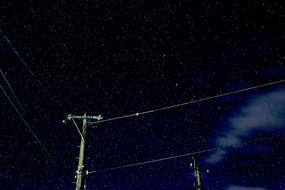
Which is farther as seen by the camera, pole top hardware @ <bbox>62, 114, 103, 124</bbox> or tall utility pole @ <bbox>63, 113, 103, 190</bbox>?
pole top hardware @ <bbox>62, 114, 103, 124</bbox>

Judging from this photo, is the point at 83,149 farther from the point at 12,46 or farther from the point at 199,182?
the point at 199,182

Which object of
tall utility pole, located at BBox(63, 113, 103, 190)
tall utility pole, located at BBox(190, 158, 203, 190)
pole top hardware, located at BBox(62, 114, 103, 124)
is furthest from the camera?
tall utility pole, located at BBox(190, 158, 203, 190)

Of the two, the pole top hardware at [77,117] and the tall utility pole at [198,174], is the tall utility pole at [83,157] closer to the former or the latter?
the pole top hardware at [77,117]

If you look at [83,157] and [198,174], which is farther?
[198,174]

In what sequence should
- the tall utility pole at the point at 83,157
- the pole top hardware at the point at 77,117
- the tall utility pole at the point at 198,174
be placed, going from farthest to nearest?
the tall utility pole at the point at 198,174 → the pole top hardware at the point at 77,117 → the tall utility pole at the point at 83,157

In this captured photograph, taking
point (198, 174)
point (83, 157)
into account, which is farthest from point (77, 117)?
Result: point (198, 174)

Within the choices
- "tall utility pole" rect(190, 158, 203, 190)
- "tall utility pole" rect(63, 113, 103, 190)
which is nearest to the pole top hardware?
"tall utility pole" rect(63, 113, 103, 190)

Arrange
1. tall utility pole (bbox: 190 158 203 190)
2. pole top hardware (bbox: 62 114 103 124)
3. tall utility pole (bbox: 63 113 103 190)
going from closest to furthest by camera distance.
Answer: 1. tall utility pole (bbox: 63 113 103 190)
2. pole top hardware (bbox: 62 114 103 124)
3. tall utility pole (bbox: 190 158 203 190)

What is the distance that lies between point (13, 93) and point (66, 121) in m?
4.78

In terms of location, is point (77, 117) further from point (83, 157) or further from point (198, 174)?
point (198, 174)

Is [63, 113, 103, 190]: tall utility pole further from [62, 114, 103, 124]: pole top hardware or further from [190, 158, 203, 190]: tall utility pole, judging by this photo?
[190, 158, 203, 190]: tall utility pole

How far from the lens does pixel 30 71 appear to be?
9.13 m

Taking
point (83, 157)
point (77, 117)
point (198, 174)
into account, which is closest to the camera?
point (83, 157)

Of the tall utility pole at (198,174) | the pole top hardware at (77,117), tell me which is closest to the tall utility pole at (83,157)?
the pole top hardware at (77,117)
